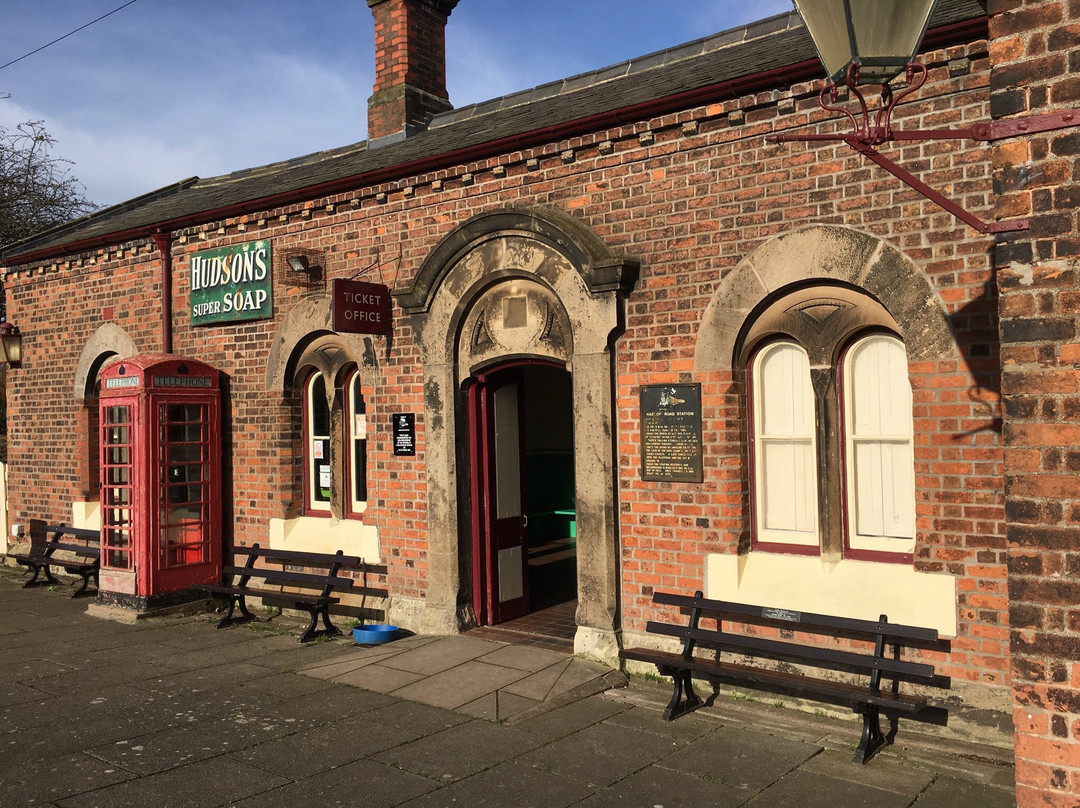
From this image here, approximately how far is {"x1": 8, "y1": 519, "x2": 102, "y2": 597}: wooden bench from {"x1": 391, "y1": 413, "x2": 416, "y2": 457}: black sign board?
187 inches

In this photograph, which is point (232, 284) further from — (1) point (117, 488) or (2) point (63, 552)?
(2) point (63, 552)

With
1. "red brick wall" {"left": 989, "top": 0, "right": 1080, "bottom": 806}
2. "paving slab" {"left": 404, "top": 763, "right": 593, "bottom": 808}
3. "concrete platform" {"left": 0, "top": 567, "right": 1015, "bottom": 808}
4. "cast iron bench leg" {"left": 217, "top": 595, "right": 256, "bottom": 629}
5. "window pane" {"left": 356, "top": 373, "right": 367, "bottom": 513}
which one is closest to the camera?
"red brick wall" {"left": 989, "top": 0, "right": 1080, "bottom": 806}

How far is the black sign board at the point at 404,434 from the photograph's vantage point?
28.2 feet

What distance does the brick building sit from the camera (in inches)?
157

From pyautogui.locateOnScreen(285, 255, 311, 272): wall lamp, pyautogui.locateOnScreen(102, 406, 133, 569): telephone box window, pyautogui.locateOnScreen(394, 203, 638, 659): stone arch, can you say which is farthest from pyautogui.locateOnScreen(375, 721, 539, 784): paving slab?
pyautogui.locateOnScreen(102, 406, 133, 569): telephone box window

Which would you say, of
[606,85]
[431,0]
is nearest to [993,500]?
[606,85]

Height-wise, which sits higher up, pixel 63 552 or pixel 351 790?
pixel 63 552

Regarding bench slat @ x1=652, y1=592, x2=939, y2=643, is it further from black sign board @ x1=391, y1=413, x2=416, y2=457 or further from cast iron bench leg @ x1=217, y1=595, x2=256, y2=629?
cast iron bench leg @ x1=217, y1=595, x2=256, y2=629

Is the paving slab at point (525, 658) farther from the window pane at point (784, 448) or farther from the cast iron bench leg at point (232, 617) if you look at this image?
the cast iron bench leg at point (232, 617)

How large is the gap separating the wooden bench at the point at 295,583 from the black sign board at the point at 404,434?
3.78ft

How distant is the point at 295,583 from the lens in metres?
8.99

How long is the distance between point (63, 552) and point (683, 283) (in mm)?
9919

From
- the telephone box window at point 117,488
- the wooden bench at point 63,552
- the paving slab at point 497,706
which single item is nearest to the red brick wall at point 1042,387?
the paving slab at point 497,706

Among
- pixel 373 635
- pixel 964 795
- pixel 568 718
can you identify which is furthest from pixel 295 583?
pixel 964 795
